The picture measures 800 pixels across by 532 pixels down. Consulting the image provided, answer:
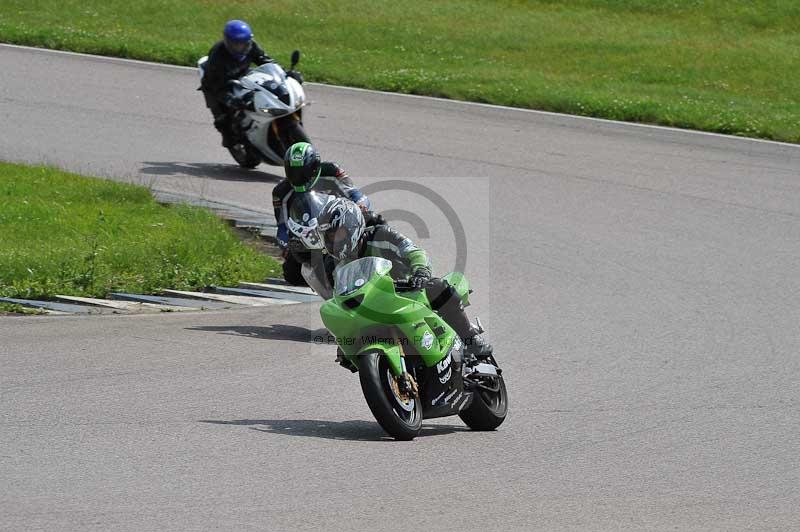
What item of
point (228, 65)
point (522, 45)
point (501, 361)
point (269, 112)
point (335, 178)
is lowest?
point (522, 45)

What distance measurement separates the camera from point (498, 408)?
8.64 m

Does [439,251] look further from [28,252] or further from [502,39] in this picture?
[502,39]

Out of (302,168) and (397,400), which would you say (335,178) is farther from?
(397,400)

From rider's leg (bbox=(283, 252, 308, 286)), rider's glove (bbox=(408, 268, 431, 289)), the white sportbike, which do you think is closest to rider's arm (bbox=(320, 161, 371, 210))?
rider's leg (bbox=(283, 252, 308, 286))

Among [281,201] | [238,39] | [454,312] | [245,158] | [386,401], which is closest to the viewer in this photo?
[386,401]

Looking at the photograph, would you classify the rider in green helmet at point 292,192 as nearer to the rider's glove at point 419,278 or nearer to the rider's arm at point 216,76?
the rider's glove at point 419,278

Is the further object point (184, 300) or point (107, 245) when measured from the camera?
point (107, 245)

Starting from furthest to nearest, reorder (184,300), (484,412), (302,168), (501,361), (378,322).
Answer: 1. (184,300)
2. (501,361)
3. (302,168)
4. (484,412)
5. (378,322)

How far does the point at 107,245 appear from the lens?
12914 millimetres

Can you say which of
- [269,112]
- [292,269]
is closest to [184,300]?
[292,269]

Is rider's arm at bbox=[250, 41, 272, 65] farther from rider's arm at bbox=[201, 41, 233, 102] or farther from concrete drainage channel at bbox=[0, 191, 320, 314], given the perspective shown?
concrete drainage channel at bbox=[0, 191, 320, 314]

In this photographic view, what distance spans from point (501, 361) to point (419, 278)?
2.55 m

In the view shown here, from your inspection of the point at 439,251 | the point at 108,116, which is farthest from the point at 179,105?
the point at 439,251

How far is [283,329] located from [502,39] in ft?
60.4
